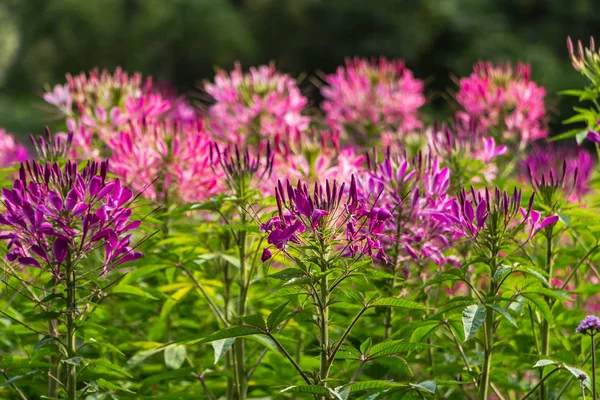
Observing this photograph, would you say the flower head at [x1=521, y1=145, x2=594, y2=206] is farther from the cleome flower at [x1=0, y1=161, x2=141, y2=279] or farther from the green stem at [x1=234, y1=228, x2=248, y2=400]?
the cleome flower at [x1=0, y1=161, x2=141, y2=279]

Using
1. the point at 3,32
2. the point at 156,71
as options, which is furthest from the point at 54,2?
the point at 156,71

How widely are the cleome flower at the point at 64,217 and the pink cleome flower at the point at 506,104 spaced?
2.66 m

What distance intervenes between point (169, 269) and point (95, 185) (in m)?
1.07

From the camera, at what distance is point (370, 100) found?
4.97m

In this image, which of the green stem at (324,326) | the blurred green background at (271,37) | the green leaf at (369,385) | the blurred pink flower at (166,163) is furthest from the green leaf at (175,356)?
the blurred green background at (271,37)

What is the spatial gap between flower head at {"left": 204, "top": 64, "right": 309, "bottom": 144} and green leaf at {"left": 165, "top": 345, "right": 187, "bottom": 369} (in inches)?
46.7

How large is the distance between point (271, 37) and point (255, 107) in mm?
24298

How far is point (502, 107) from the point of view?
476cm

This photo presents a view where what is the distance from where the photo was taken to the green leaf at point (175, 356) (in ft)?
10.9

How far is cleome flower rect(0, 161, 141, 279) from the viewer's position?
2.35 m

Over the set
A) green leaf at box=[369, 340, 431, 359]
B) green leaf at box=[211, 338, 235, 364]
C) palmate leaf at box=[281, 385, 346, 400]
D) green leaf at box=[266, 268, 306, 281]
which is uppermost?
green leaf at box=[266, 268, 306, 281]

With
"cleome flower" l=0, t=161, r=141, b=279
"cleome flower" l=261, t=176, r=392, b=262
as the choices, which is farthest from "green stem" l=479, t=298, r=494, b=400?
"cleome flower" l=0, t=161, r=141, b=279

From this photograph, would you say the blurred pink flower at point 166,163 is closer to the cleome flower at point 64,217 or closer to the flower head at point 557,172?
the cleome flower at point 64,217

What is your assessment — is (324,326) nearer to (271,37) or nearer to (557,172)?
(557,172)
